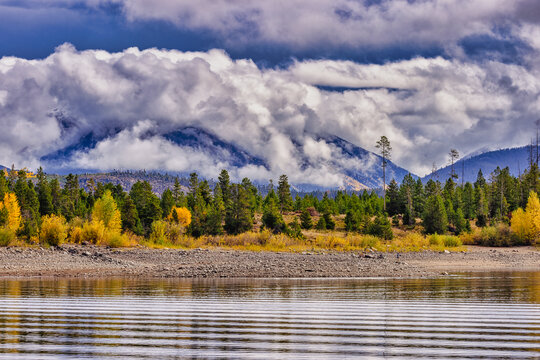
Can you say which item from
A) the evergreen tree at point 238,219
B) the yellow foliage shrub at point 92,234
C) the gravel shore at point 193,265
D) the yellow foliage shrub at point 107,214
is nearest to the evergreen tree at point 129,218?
the yellow foliage shrub at point 107,214

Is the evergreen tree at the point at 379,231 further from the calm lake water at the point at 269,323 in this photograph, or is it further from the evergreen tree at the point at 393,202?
the calm lake water at the point at 269,323

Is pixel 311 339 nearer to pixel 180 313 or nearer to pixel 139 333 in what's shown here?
pixel 139 333

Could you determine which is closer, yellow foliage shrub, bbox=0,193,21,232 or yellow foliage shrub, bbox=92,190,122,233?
yellow foliage shrub, bbox=0,193,21,232

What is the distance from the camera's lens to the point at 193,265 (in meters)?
35.2

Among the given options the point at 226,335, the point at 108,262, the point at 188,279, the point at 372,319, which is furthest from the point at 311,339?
the point at 108,262

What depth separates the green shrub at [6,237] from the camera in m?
41.1

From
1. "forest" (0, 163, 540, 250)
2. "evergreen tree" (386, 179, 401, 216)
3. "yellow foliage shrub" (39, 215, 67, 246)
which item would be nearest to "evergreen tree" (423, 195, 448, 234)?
"forest" (0, 163, 540, 250)

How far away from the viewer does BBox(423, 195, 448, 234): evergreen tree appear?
75.6 metres

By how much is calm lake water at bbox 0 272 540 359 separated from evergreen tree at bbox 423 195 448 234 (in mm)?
56647

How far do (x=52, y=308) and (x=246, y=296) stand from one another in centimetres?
556

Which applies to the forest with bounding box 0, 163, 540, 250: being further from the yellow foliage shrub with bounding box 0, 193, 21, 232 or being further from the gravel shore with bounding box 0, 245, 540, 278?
the gravel shore with bounding box 0, 245, 540, 278

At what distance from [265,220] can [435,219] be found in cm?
2387

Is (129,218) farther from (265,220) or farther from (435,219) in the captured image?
(435,219)

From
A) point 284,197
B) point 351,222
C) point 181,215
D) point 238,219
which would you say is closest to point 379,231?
point 351,222
